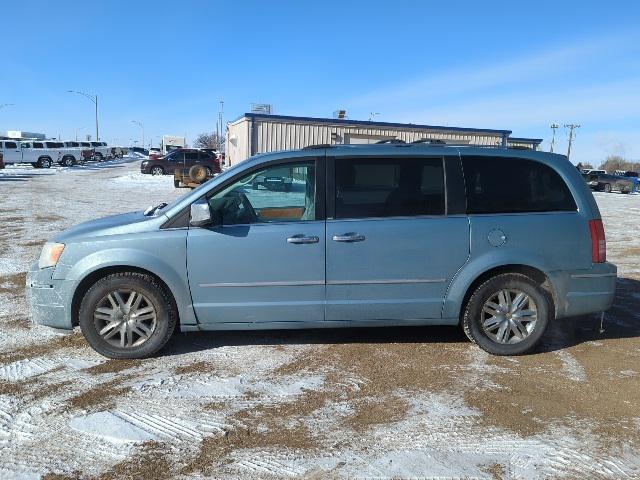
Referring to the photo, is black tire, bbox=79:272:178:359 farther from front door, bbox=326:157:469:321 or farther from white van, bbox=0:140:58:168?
white van, bbox=0:140:58:168

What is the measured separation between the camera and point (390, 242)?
14.4 ft

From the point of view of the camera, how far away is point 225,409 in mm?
3607

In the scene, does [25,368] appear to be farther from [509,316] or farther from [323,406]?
[509,316]

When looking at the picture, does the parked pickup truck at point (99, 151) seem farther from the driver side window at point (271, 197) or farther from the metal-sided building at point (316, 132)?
the driver side window at point (271, 197)

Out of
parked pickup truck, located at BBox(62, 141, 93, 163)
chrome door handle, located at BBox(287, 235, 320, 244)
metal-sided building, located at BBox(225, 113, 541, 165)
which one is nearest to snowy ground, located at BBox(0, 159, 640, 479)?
chrome door handle, located at BBox(287, 235, 320, 244)

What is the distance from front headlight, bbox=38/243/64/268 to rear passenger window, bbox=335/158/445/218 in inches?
91.9

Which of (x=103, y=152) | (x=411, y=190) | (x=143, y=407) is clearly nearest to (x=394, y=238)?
(x=411, y=190)

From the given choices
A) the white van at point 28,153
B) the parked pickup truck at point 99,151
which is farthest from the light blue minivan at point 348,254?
the parked pickup truck at point 99,151

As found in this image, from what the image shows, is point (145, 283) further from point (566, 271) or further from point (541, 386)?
point (566, 271)

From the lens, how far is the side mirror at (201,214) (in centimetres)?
421

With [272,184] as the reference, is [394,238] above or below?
below

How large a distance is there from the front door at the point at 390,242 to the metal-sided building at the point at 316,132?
67.2 ft

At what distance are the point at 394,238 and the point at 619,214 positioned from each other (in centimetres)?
1793

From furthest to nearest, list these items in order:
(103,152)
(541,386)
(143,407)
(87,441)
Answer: (103,152), (541,386), (143,407), (87,441)
